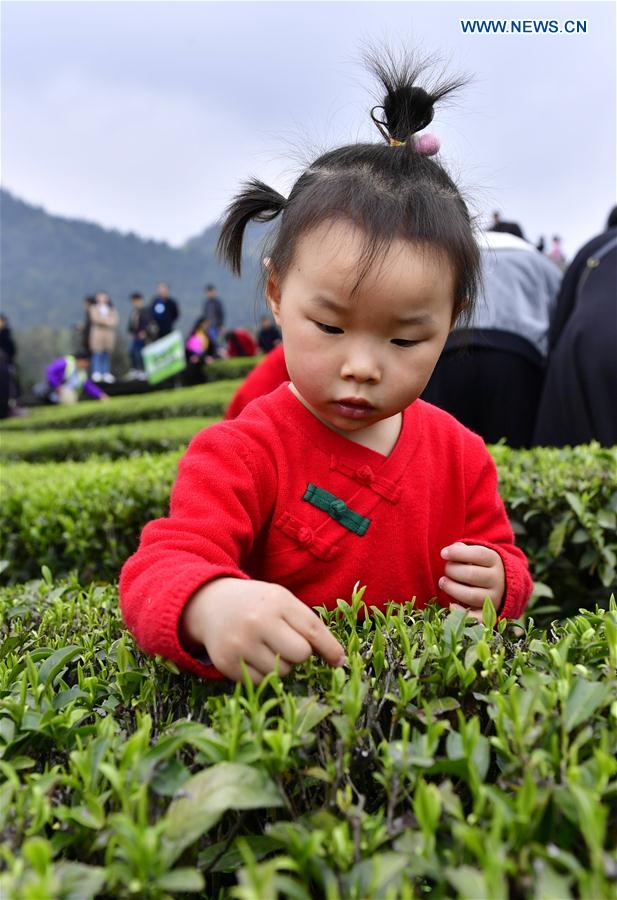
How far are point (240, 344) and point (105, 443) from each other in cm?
1213

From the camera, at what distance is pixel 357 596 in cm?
157

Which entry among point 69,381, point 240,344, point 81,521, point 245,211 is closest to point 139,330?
point 240,344

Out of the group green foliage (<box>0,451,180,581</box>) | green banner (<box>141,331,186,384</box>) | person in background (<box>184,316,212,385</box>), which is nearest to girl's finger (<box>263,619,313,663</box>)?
green foliage (<box>0,451,180,581</box>)

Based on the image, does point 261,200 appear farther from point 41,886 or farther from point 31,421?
point 31,421

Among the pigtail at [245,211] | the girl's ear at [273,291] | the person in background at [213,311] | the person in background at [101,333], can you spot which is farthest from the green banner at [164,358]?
the girl's ear at [273,291]

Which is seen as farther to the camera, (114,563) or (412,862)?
(114,563)

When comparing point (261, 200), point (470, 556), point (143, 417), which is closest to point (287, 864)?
point (470, 556)

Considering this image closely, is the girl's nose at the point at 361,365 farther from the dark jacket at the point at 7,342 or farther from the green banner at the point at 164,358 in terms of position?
the dark jacket at the point at 7,342

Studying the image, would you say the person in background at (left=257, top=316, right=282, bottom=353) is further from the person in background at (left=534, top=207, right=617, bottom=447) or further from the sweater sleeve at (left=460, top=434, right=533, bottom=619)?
the sweater sleeve at (left=460, top=434, right=533, bottom=619)

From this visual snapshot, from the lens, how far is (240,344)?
2022cm

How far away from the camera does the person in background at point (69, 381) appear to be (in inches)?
720

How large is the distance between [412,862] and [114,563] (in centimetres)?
295

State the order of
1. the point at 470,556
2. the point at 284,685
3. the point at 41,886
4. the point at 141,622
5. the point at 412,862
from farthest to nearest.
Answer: the point at 470,556 < the point at 141,622 < the point at 284,685 < the point at 412,862 < the point at 41,886

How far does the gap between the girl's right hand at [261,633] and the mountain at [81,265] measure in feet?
300
